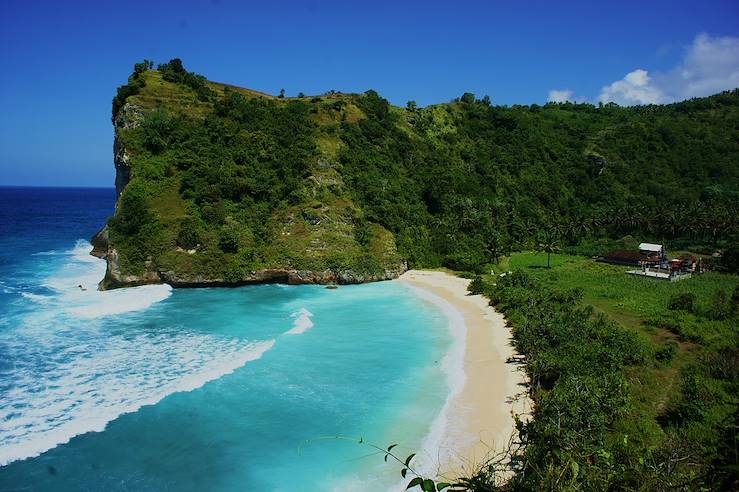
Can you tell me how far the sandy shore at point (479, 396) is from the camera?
68.2 ft

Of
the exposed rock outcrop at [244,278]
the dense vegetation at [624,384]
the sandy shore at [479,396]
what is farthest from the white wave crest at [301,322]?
the dense vegetation at [624,384]

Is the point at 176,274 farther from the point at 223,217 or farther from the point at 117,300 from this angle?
the point at 223,217

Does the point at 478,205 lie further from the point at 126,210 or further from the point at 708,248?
the point at 126,210

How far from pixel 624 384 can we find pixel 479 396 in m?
7.36

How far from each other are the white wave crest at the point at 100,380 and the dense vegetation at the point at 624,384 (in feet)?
64.6

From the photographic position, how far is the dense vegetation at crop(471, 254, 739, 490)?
281 inches

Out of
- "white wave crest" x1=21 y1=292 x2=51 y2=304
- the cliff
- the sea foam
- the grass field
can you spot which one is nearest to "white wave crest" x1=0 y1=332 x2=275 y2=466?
the sea foam

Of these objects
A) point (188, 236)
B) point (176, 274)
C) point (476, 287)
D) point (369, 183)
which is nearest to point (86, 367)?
point (176, 274)

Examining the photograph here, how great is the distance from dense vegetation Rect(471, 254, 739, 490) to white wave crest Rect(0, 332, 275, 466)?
64.6ft

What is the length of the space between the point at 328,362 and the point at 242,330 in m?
10.5

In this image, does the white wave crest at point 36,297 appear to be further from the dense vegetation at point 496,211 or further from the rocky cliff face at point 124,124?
the rocky cliff face at point 124,124

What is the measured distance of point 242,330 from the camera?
38.8m

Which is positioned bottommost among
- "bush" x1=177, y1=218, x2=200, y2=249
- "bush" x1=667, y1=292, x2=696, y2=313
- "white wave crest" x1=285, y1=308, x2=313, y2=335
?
"white wave crest" x1=285, y1=308, x2=313, y2=335

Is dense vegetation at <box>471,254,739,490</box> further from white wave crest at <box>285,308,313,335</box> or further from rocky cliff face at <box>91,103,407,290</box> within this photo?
white wave crest at <box>285,308,313,335</box>
